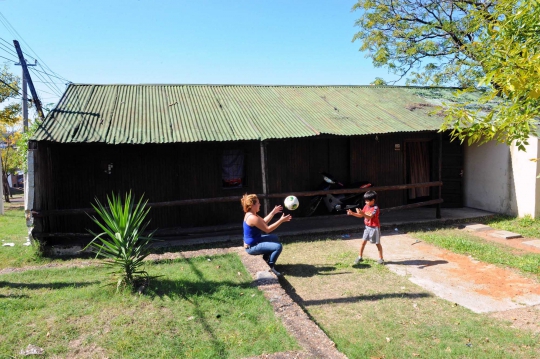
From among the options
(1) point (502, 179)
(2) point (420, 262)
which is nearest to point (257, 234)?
(2) point (420, 262)

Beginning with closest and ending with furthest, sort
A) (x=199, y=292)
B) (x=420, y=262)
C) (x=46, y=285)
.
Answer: (x=199, y=292) → (x=46, y=285) → (x=420, y=262)

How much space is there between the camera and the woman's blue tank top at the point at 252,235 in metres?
6.16

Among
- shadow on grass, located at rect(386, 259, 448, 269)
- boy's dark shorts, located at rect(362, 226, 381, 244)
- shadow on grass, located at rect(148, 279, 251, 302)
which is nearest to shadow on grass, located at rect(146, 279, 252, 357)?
shadow on grass, located at rect(148, 279, 251, 302)

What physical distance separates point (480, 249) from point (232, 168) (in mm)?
5831

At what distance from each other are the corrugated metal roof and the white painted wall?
6.52 feet

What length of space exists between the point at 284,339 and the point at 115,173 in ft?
22.2

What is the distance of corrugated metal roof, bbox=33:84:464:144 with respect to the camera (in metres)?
8.17

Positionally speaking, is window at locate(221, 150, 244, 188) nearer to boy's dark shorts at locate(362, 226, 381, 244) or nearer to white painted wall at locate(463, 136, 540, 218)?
boy's dark shorts at locate(362, 226, 381, 244)

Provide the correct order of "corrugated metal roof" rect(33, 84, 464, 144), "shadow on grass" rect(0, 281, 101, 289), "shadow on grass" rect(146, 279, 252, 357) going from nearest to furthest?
1. "shadow on grass" rect(146, 279, 252, 357)
2. "shadow on grass" rect(0, 281, 101, 289)
3. "corrugated metal roof" rect(33, 84, 464, 144)

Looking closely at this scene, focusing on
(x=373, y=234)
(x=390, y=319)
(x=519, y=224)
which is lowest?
(x=390, y=319)

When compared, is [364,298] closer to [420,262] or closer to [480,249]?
[420,262]

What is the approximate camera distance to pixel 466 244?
7.88m

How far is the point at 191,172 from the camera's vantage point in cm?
968

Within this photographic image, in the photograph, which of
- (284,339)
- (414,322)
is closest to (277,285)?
(284,339)
